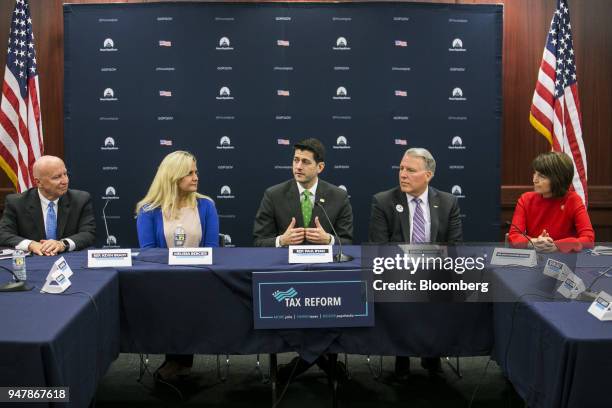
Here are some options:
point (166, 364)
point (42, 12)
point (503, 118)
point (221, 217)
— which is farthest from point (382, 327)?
point (42, 12)

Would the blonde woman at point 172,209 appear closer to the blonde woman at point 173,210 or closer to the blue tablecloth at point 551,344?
the blonde woman at point 173,210

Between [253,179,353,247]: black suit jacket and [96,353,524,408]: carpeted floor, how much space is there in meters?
0.78

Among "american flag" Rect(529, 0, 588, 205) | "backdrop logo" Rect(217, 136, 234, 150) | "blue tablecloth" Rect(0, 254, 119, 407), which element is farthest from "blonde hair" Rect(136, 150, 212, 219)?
"american flag" Rect(529, 0, 588, 205)

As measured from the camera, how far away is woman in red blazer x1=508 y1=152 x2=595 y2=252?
4.08 meters

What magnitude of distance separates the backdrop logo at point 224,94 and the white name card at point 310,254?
9.70 ft

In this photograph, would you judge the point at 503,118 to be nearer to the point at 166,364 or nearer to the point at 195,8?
the point at 195,8

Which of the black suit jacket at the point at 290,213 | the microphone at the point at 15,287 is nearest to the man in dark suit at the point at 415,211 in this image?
the black suit jacket at the point at 290,213

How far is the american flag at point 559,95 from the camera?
5.83 metres

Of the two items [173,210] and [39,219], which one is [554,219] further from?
[39,219]

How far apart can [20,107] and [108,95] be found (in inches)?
28.1

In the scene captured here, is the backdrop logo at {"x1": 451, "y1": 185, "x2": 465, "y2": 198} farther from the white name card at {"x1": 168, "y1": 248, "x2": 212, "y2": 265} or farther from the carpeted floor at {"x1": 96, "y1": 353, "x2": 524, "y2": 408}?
the white name card at {"x1": 168, "y1": 248, "x2": 212, "y2": 265}

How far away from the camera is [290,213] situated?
4199 millimetres

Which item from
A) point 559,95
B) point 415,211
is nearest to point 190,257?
point 415,211

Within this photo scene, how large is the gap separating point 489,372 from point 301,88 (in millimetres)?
3023
